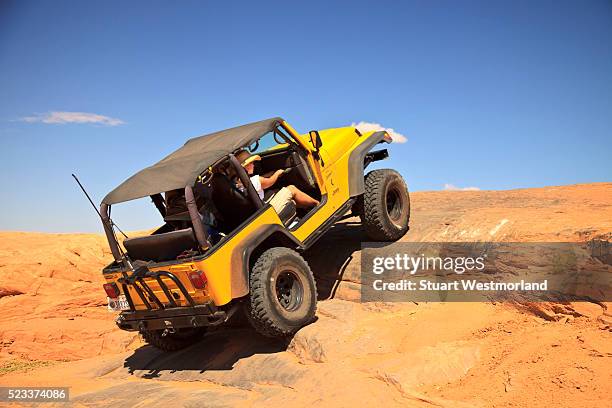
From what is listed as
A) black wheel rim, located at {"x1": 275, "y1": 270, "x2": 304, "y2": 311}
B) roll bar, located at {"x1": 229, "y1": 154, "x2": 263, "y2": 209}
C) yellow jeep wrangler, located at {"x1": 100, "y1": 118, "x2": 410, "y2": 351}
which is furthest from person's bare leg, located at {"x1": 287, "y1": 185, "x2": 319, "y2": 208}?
black wheel rim, located at {"x1": 275, "y1": 270, "x2": 304, "y2": 311}

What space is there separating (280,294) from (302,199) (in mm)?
1277

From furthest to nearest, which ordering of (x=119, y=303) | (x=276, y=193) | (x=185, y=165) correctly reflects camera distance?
1. (x=276, y=193)
2. (x=119, y=303)
3. (x=185, y=165)

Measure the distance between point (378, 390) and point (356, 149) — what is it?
3.69 m

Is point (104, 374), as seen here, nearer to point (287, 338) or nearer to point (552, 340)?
point (287, 338)

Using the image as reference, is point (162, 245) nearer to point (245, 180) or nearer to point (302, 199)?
point (245, 180)

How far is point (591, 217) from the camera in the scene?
20.9 ft

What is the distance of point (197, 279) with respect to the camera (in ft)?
16.6

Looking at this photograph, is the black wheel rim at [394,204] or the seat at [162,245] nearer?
the seat at [162,245]

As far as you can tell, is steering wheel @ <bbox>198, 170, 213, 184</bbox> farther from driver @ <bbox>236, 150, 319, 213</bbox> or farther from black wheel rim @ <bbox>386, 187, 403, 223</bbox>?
black wheel rim @ <bbox>386, 187, 403, 223</bbox>

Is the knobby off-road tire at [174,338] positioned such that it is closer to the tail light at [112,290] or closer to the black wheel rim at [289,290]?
the tail light at [112,290]

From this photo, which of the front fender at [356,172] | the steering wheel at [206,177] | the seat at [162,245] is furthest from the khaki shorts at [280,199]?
the seat at [162,245]

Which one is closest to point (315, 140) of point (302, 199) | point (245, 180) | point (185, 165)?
point (302, 199)

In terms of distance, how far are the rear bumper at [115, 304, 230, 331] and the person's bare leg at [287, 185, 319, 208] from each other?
1.74 metres

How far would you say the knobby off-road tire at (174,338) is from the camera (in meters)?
6.62
